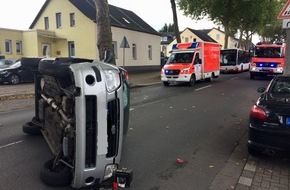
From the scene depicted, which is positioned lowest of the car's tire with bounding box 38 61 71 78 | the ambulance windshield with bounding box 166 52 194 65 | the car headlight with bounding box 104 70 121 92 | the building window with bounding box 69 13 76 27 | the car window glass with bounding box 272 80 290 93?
the car window glass with bounding box 272 80 290 93

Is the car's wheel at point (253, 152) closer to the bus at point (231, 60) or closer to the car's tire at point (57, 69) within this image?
the car's tire at point (57, 69)

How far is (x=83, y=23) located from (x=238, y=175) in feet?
86.4

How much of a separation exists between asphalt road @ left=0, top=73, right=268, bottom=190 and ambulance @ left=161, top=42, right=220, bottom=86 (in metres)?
8.17

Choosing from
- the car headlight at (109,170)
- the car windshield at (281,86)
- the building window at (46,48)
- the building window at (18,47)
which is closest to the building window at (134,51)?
the building window at (46,48)

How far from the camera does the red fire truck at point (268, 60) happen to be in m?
23.3

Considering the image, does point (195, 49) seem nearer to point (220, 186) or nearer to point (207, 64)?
point (207, 64)

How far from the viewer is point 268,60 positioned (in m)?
23.7

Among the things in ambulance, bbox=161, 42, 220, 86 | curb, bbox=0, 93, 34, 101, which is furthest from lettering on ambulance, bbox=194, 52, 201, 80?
curb, bbox=0, 93, 34, 101

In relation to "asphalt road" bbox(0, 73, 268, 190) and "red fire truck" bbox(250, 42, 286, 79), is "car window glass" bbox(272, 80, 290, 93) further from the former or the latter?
"red fire truck" bbox(250, 42, 286, 79)

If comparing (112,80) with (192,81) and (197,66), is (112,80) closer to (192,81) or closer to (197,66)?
(192,81)

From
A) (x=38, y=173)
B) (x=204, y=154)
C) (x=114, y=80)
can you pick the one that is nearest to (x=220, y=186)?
(x=204, y=154)

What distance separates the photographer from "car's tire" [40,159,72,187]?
13.1 feet

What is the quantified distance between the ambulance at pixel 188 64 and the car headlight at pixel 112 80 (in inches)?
581

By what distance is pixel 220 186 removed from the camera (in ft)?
14.3
